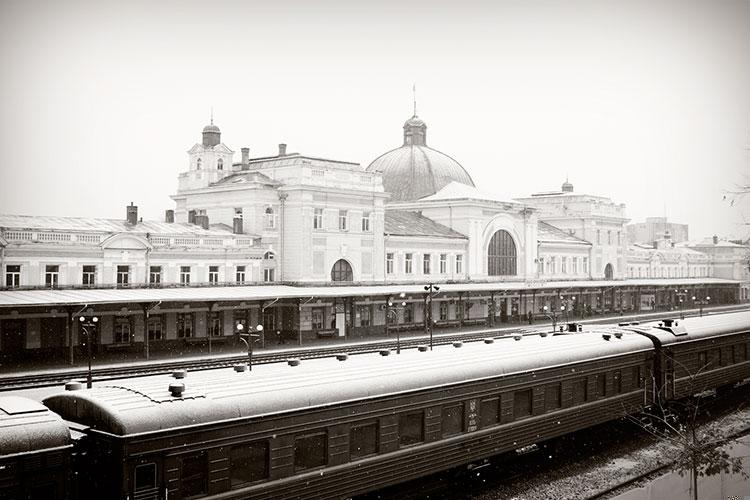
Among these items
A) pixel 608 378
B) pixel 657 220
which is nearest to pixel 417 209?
pixel 608 378

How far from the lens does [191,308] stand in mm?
41969

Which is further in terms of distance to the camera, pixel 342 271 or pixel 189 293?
pixel 342 271

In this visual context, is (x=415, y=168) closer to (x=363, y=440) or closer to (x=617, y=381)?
(x=617, y=381)

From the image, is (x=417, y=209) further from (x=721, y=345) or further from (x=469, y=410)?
(x=469, y=410)

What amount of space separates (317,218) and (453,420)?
35466mm

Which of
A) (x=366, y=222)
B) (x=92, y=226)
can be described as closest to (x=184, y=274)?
(x=92, y=226)

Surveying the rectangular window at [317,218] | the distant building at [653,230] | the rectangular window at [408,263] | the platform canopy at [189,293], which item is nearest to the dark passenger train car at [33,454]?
the platform canopy at [189,293]

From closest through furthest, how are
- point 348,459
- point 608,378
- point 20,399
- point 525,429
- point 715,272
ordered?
point 20,399
point 348,459
point 525,429
point 608,378
point 715,272

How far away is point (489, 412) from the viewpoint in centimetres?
1703

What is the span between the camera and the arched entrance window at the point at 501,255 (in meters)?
65.5

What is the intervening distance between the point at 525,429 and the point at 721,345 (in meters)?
11.7

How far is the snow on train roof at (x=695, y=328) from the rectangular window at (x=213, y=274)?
1037 inches

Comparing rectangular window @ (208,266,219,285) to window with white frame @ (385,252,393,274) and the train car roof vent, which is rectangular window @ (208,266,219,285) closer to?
window with white frame @ (385,252,393,274)

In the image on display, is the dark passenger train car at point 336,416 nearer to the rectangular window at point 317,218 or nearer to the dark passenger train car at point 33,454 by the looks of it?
the dark passenger train car at point 33,454
